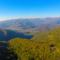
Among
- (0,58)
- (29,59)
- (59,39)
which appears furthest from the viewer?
(59,39)

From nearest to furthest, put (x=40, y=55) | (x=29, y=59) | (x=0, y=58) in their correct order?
(x=29, y=59) < (x=40, y=55) < (x=0, y=58)

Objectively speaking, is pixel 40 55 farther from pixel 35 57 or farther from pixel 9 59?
pixel 9 59

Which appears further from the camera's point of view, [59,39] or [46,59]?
[59,39]

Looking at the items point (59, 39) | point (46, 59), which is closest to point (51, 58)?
point (46, 59)

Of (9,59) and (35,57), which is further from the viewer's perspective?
(9,59)

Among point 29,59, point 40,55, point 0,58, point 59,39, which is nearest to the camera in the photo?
point 29,59

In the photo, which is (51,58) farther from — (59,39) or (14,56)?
(59,39)

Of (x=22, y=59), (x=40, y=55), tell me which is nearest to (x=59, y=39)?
(x=40, y=55)

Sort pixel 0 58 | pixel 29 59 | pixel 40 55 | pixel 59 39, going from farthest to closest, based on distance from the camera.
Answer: pixel 59 39
pixel 0 58
pixel 40 55
pixel 29 59

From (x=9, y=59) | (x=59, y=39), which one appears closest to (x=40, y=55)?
(x=9, y=59)
